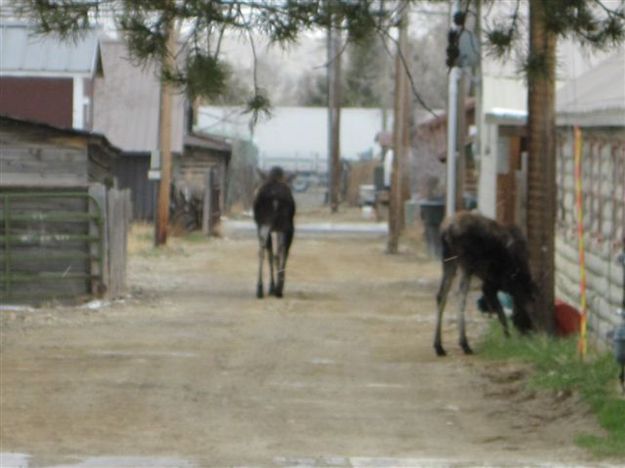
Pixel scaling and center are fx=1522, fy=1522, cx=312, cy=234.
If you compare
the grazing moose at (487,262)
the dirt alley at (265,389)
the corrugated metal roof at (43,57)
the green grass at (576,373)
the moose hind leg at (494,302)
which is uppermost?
the corrugated metal roof at (43,57)

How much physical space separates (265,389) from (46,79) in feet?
27.4

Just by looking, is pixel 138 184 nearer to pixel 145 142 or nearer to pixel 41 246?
pixel 145 142

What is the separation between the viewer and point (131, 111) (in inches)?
1405

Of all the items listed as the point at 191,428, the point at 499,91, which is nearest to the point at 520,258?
the point at 191,428

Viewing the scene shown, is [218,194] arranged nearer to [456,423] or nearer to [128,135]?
[128,135]

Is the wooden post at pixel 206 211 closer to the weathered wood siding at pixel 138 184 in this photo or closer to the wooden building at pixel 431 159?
the weathered wood siding at pixel 138 184

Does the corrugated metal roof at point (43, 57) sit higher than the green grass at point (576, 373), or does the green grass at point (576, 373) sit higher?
the corrugated metal roof at point (43, 57)

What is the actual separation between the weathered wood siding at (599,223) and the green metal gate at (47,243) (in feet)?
21.5

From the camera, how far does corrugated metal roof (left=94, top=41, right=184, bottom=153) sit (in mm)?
30375

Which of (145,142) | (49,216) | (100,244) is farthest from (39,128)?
(145,142)

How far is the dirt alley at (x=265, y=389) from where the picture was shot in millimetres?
10719

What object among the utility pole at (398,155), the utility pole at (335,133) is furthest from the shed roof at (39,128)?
the utility pole at (335,133)

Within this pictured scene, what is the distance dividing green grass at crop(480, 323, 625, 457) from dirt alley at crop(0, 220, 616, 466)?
0.16m

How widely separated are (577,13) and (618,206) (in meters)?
4.30
